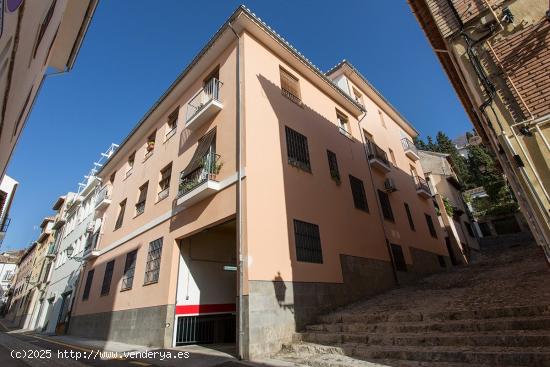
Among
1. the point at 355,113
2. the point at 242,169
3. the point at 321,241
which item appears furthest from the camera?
the point at 355,113

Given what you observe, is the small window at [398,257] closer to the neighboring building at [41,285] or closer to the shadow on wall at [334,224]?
the shadow on wall at [334,224]

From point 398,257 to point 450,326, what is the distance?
752cm

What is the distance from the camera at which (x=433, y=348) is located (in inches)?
183

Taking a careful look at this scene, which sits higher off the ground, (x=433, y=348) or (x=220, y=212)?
(x=220, y=212)

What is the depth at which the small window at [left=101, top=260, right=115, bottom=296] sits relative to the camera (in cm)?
1224

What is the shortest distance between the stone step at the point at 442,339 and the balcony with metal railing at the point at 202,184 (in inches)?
187

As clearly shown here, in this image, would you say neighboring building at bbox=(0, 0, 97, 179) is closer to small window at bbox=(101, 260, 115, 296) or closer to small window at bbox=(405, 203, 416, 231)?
small window at bbox=(101, 260, 115, 296)

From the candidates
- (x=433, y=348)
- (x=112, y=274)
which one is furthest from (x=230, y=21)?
(x=112, y=274)

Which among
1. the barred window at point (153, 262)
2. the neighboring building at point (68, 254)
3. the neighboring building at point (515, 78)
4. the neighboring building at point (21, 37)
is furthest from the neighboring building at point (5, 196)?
the neighboring building at point (515, 78)

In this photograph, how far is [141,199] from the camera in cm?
1284

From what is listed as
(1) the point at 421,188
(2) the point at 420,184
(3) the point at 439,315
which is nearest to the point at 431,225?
(1) the point at 421,188

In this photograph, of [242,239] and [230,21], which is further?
[230,21]

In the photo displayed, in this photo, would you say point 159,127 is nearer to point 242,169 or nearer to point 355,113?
point 242,169

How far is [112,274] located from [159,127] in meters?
7.21
